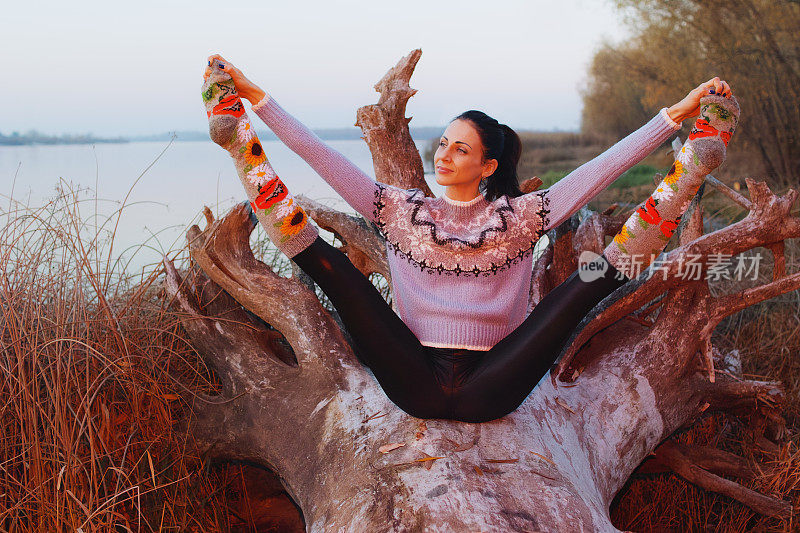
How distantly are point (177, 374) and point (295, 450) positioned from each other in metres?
0.82

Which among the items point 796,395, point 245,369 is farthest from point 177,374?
point 796,395

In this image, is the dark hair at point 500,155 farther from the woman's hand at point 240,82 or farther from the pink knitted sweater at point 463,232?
the woman's hand at point 240,82

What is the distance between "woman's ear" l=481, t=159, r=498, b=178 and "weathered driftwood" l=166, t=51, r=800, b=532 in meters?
0.78

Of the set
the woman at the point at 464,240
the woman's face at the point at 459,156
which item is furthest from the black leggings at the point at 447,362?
the woman's face at the point at 459,156

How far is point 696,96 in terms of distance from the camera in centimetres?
235

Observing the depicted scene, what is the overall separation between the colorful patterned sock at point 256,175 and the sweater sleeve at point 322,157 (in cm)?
15

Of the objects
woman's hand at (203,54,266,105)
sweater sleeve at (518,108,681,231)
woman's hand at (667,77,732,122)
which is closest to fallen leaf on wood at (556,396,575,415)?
sweater sleeve at (518,108,681,231)

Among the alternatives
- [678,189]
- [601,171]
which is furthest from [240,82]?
[678,189]

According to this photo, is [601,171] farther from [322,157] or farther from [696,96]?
[322,157]

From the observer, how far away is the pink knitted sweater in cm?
250

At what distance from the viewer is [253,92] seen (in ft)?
8.03

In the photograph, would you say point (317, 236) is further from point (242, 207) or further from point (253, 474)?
point (253, 474)

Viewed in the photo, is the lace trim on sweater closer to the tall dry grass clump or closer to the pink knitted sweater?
the pink knitted sweater

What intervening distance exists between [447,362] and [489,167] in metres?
0.84
